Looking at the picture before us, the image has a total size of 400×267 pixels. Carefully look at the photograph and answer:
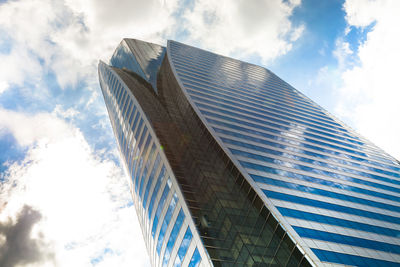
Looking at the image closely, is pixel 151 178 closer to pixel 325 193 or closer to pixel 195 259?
pixel 195 259

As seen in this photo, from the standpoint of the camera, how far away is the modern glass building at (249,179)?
2930 cm

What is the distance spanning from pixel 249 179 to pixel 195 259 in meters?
12.8

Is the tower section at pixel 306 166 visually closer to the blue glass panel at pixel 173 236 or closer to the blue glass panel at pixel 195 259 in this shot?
the blue glass panel at pixel 195 259

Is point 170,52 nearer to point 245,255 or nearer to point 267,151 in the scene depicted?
point 267,151

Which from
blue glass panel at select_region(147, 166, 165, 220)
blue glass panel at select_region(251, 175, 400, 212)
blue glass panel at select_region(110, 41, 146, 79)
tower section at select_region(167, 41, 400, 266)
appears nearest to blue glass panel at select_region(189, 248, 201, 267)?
tower section at select_region(167, 41, 400, 266)

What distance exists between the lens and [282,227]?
88.8 feet

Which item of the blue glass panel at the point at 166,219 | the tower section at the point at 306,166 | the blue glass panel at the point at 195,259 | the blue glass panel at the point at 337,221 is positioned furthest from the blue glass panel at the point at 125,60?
the blue glass panel at the point at 337,221

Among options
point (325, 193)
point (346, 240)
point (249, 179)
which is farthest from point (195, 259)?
point (325, 193)

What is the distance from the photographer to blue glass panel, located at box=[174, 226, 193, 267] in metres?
33.4

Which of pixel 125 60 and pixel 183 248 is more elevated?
pixel 125 60

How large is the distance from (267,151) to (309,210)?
46.1ft

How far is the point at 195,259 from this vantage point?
31.6 meters

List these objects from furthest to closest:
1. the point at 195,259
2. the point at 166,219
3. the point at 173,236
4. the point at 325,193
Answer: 1. the point at 166,219
2. the point at 325,193
3. the point at 173,236
4. the point at 195,259

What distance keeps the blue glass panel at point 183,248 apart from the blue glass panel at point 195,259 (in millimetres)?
1811
